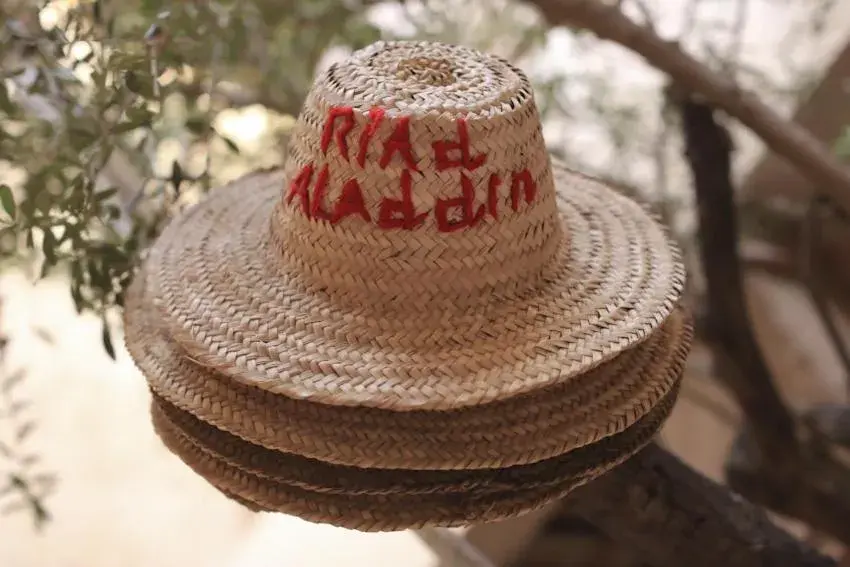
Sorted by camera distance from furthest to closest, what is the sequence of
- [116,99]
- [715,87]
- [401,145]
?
1. [715,87]
2. [116,99]
3. [401,145]

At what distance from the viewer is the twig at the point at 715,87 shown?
1.19 metres

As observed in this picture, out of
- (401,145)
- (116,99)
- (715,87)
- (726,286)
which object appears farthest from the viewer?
(726,286)

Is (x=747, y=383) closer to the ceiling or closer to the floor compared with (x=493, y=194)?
closer to the floor

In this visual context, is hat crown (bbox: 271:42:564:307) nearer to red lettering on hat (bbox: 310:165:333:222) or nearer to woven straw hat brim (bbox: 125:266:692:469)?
red lettering on hat (bbox: 310:165:333:222)

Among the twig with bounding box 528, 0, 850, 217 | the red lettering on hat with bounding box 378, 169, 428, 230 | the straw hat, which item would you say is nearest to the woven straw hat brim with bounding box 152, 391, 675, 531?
the straw hat

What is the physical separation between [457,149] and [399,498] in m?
0.32

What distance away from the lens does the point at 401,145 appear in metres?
0.68

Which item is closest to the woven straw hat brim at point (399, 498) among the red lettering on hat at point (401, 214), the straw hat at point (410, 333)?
the straw hat at point (410, 333)

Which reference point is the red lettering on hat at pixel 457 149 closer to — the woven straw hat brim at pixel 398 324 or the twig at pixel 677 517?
the woven straw hat brim at pixel 398 324

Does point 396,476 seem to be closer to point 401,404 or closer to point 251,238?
point 401,404

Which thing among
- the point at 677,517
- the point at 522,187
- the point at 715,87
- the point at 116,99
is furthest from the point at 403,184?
the point at 715,87

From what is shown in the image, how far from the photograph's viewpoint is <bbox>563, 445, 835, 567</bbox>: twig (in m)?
0.92

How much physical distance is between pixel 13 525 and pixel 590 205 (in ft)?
4.83

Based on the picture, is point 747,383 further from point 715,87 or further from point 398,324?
point 398,324
